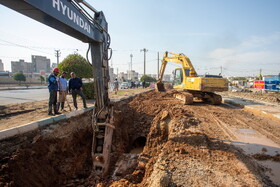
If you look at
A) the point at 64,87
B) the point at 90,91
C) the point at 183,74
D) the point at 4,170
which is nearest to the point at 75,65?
the point at 90,91

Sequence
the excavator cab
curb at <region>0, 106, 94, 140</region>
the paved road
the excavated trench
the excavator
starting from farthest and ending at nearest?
the excavator cab → the paved road → curb at <region>0, 106, 94, 140</region> → the excavated trench → the excavator

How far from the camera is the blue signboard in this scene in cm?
231

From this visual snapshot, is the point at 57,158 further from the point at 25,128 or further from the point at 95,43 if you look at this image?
the point at 95,43

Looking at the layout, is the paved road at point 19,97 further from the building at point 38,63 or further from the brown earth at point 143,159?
the building at point 38,63

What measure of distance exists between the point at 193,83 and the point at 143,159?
700cm

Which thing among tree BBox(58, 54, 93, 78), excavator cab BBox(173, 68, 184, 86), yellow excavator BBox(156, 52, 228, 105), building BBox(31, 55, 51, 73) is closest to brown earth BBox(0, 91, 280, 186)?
yellow excavator BBox(156, 52, 228, 105)

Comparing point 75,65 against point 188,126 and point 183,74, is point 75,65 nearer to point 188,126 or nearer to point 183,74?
point 183,74

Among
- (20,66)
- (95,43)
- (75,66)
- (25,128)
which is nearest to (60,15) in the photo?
(95,43)

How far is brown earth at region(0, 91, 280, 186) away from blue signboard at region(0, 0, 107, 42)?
2.58m

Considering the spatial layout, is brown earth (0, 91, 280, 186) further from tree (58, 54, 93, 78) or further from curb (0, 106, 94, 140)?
tree (58, 54, 93, 78)

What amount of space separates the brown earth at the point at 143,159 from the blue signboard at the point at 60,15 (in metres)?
2.58

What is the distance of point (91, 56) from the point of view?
4.09 meters

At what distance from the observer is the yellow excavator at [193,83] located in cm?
1006

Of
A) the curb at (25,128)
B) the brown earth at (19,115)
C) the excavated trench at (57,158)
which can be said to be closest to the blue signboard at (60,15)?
the curb at (25,128)
